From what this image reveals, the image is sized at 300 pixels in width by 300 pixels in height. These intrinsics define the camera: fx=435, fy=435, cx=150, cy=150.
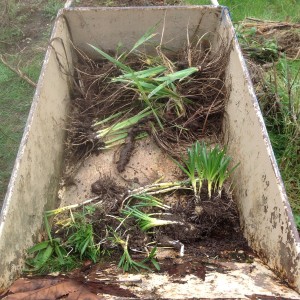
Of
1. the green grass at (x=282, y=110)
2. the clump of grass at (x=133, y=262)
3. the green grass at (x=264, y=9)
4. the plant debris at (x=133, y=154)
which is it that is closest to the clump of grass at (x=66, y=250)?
the plant debris at (x=133, y=154)

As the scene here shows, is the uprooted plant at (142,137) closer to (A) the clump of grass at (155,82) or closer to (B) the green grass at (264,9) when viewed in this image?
(A) the clump of grass at (155,82)

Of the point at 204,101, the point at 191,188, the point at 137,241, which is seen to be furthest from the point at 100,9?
the point at 137,241

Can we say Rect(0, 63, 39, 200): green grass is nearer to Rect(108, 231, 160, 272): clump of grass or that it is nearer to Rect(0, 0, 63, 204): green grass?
Rect(0, 0, 63, 204): green grass

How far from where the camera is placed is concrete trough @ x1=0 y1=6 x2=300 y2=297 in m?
1.94

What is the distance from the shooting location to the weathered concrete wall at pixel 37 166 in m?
1.93

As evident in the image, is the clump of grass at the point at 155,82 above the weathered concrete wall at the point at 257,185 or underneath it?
above

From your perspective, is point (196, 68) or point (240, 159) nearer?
point (240, 159)

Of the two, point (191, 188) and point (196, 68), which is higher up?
point (196, 68)

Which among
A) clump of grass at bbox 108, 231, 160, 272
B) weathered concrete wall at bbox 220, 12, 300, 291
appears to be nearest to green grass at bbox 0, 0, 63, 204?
clump of grass at bbox 108, 231, 160, 272

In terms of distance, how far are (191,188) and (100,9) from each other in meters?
1.57

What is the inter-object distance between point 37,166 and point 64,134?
641 mm

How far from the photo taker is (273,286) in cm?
183

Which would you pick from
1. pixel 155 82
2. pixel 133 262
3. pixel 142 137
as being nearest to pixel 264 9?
pixel 155 82

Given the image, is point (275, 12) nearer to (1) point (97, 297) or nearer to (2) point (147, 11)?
(2) point (147, 11)
